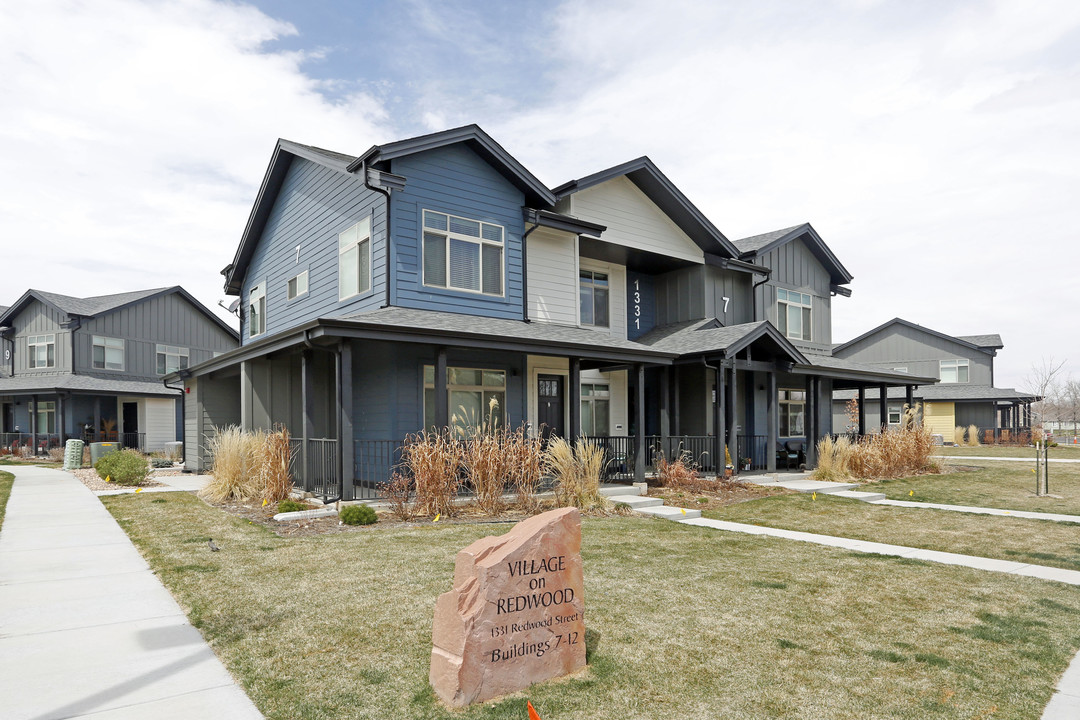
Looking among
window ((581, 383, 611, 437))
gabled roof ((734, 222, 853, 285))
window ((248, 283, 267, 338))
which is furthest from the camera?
gabled roof ((734, 222, 853, 285))

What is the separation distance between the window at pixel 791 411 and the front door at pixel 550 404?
8.84m

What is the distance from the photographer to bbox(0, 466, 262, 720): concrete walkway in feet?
13.0

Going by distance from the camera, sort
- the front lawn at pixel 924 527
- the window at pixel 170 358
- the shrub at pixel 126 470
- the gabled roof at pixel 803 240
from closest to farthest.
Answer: the front lawn at pixel 924 527, the shrub at pixel 126 470, the gabled roof at pixel 803 240, the window at pixel 170 358

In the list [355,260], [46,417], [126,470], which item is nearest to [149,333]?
[46,417]

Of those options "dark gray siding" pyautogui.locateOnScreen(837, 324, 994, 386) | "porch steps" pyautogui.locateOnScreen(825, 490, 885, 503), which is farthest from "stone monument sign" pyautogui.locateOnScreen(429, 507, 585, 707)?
"dark gray siding" pyautogui.locateOnScreen(837, 324, 994, 386)

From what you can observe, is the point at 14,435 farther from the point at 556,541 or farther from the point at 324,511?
the point at 556,541

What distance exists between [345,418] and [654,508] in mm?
5650

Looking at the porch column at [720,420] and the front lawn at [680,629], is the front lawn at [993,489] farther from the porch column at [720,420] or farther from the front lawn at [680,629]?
the front lawn at [680,629]

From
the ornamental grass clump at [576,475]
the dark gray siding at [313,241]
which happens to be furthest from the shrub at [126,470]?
the ornamental grass clump at [576,475]

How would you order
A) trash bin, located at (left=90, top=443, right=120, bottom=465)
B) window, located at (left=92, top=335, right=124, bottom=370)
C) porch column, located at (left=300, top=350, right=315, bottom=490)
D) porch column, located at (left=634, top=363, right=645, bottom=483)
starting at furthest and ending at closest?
window, located at (left=92, top=335, right=124, bottom=370) < trash bin, located at (left=90, top=443, right=120, bottom=465) < porch column, located at (left=634, top=363, right=645, bottom=483) < porch column, located at (left=300, top=350, right=315, bottom=490)

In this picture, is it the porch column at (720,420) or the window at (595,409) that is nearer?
the porch column at (720,420)

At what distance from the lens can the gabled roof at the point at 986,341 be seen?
129 feet

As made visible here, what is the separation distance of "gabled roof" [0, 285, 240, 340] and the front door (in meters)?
22.8

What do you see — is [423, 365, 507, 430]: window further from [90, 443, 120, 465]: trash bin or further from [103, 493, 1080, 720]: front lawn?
[90, 443, 120, 465]: trash bin
